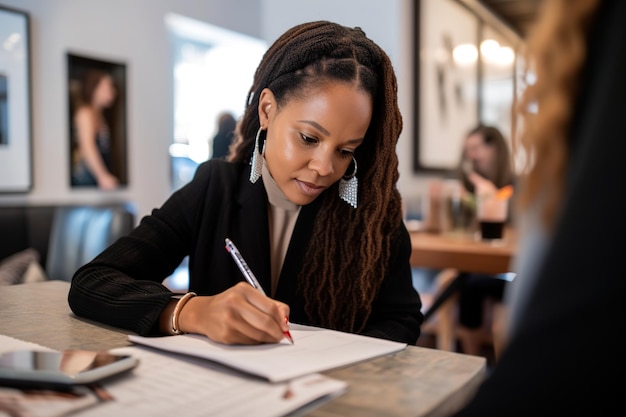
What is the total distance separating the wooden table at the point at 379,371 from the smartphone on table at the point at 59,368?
13cm

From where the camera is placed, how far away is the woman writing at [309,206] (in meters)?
1.11

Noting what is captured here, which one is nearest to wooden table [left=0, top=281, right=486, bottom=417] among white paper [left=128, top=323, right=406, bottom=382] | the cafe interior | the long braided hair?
white paper [left=128, top=323, right=406, bottom=382]

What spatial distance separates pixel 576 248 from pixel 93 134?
10.9ft

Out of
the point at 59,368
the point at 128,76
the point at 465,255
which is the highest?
the point at 128,76

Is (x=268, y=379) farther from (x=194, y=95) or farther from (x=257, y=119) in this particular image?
(x=194, y=95)

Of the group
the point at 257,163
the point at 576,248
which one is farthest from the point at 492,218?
the point at 576,248

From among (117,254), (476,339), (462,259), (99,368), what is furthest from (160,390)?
(476,339)

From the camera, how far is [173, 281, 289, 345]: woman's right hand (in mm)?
752

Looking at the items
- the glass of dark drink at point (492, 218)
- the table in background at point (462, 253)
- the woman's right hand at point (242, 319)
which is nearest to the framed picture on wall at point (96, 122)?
the table in background at point (462, 253)

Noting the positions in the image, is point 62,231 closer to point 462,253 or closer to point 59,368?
point 462,253

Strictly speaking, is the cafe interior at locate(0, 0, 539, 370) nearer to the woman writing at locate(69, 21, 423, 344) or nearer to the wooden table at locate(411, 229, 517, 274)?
the wooden table at locate(411, 229, 517, 274)

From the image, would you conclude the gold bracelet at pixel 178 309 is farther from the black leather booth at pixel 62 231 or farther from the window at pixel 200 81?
the window at pixel 200 81

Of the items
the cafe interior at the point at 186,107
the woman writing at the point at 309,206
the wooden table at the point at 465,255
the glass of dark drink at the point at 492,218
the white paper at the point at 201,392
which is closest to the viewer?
the white paper at the point at 201,392

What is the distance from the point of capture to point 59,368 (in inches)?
23.3
